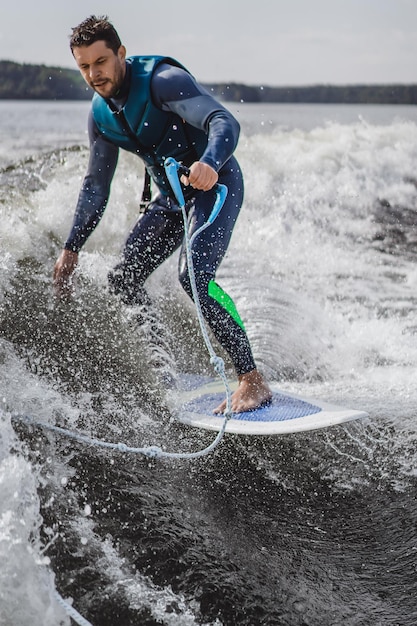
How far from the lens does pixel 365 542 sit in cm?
286

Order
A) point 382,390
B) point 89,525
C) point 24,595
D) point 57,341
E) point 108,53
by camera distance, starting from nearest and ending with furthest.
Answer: point 24,595
point 89,525
point 108,53
point 382,390
point 57,341

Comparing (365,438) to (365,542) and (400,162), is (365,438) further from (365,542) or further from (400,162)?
(400,162)

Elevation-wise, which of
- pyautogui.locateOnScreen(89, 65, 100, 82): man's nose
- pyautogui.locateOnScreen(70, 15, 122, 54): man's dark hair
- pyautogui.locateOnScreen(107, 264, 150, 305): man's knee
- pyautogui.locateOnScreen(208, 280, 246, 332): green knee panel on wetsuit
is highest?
pyautogui.locateOnScreen(70, 15, 122, 54): man's dark hair

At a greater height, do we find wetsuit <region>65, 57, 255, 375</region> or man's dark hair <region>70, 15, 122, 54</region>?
man's dark hair <region>70, 15, 122, 54</region>

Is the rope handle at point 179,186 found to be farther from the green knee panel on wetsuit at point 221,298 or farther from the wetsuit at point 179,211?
the green knee panel on wetsuit at point 221,298

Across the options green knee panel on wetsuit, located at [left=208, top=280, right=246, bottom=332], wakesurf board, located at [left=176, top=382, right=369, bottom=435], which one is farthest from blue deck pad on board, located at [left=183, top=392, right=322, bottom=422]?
green knee panel on wetsuit, located at [left=208, top=280, right=246, bottom=332]

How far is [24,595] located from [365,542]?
4.61 feet

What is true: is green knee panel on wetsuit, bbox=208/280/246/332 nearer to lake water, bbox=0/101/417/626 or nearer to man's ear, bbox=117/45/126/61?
lake water, bbox=0/101/417/626

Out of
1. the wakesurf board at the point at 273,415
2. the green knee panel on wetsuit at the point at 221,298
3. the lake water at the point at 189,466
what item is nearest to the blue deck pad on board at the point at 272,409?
the wakesurf board at the point at 273,415

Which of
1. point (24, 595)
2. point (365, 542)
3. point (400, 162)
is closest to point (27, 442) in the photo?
point (24, 595)

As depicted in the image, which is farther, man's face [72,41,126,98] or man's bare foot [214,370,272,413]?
man's bare foot [214,370,272,413]

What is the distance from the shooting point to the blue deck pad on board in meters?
3.42

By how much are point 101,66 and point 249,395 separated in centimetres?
176

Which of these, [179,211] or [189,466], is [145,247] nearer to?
[179,211]
